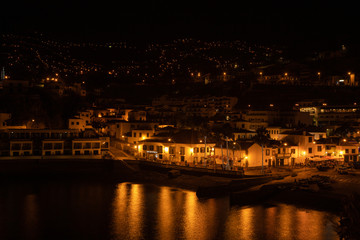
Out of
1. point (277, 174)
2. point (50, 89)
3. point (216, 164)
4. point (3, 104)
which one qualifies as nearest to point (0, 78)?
point (50, 89)

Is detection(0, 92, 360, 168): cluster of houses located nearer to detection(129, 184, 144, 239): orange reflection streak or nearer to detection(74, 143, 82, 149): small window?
detection(74, 143, 82, 149): small window

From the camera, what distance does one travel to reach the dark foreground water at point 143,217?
60.8 feet

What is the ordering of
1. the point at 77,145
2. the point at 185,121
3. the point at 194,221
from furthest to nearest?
the point at 185,121, the point at 77,145, the point at 194,221

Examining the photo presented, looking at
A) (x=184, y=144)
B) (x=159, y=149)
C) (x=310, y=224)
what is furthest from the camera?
(x=159, y=149)

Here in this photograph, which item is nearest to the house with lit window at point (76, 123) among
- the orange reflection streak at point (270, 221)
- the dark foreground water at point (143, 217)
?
the dark foreground water at point (143, 217)

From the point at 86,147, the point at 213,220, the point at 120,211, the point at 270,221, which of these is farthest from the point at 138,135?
the point at 270,221

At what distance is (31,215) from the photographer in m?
21.3

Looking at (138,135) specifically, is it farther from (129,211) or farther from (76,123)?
(129,211)

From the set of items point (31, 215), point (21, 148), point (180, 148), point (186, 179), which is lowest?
point (31, 215)

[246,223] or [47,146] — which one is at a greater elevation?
[47,146]

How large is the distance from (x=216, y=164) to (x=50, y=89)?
31.4 m

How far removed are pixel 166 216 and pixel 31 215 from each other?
810 cm

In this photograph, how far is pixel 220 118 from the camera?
55.2 meters

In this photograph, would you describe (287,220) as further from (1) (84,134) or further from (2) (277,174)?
(1) (84,134)
